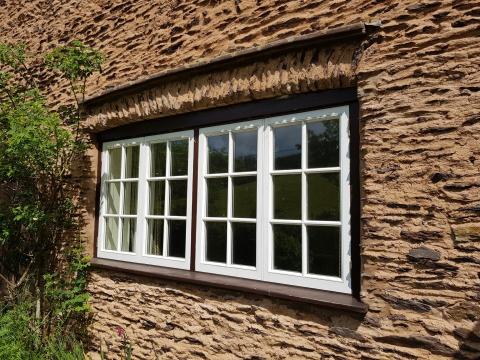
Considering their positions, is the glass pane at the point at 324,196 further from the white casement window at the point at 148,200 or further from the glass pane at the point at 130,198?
the glass pane at the point at 130,198

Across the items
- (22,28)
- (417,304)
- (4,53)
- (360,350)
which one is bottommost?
(360,350)

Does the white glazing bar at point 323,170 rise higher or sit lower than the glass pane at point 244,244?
higher

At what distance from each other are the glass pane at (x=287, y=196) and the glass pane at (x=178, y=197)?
110 cm

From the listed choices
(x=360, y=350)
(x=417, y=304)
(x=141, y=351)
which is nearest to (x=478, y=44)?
(x=417, y=304)

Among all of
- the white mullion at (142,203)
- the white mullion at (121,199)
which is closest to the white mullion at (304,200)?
the white mullion at (142,203)

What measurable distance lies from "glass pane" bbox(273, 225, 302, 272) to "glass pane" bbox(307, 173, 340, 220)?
8.2 inches

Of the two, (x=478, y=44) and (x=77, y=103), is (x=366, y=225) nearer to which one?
(x=478, y=44)

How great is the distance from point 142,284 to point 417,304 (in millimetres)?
2663

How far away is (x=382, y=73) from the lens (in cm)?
268

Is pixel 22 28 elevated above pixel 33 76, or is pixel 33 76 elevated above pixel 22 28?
pixel 22 28

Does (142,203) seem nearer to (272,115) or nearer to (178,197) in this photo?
(178,197)

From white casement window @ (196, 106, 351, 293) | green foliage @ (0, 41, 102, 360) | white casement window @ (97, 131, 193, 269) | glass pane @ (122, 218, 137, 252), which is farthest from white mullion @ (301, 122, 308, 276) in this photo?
green foliage @ (0, 41, 102, 360)

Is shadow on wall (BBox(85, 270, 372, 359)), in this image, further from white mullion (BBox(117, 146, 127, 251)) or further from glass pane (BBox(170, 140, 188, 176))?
glass pane (BBox(170, 140, 188, 176))

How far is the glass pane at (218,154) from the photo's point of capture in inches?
143
